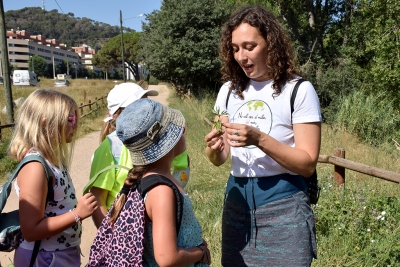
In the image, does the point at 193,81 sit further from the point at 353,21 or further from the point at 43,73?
the point at 43,73

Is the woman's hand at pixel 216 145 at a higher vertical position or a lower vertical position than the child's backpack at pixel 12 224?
higher

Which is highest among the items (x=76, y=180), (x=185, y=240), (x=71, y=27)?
(x=71, y=27)

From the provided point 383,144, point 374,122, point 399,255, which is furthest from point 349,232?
point 374,122

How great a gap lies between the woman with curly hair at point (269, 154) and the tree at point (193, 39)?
47.3ft

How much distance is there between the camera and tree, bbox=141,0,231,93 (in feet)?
53.7

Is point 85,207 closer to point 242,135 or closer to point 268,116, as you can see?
point 242,135

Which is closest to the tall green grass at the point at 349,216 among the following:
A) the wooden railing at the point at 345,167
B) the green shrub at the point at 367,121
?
the wooden railing at the point at 345,167

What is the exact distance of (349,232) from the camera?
11.5 ft

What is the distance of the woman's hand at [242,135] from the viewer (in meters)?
1.53

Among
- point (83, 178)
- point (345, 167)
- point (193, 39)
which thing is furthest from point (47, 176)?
point (193, 39)

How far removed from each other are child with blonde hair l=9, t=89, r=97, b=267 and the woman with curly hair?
2.33ft

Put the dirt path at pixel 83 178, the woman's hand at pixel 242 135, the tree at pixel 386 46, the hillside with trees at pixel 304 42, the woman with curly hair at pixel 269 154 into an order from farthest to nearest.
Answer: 1. the hillside with trees at pixel 304 42
2. the tree at pixel 386 46
3. the dirt path at pixel 83 178
4. the woman with curly hair at pixel 269 154
5. the woman's hand at pixel 242 135

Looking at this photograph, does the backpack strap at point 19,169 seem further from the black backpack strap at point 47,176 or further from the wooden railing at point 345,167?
the wooden railing at point 345,167

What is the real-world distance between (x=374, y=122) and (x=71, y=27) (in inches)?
8312
